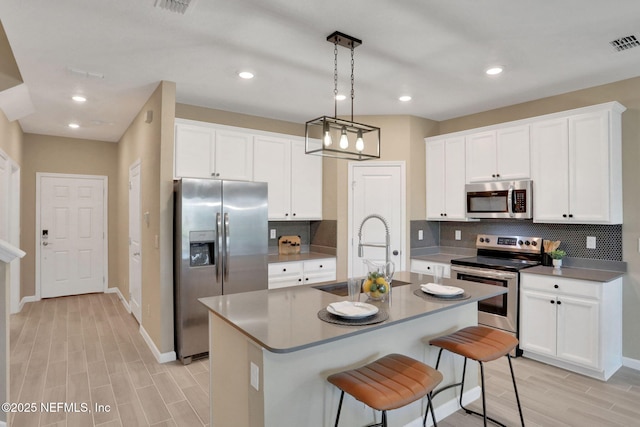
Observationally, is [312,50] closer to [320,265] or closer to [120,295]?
[320,265]

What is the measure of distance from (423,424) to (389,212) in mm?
2640

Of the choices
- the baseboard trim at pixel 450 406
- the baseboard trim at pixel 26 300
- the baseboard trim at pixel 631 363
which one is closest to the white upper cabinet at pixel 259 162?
the baseboard trim at pixel 450 406

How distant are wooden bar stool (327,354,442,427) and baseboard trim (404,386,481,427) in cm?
74

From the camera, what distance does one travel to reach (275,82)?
3537 mm

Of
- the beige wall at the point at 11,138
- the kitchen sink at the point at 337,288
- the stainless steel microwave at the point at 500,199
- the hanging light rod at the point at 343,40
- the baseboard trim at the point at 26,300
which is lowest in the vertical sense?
the baseboard trim at the point at 26,300

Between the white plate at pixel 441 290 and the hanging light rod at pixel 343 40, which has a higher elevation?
the hanging light rod at pixel 343 40

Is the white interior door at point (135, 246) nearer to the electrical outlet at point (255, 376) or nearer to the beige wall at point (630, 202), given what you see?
the electrical outlet at point (255, 376)

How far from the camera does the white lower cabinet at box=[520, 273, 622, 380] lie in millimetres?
3158

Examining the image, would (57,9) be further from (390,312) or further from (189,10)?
(390,312)

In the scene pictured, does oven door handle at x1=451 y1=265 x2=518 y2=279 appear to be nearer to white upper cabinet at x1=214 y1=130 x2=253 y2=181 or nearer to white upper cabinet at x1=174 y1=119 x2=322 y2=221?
white upper cabinet at x1=174 y1=119 x2=322 y2=221

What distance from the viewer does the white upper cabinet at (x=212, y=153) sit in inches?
154

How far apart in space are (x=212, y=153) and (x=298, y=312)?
104 inches

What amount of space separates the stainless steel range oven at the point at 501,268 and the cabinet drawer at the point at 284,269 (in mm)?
1788

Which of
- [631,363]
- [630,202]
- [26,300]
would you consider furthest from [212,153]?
[631,363]
